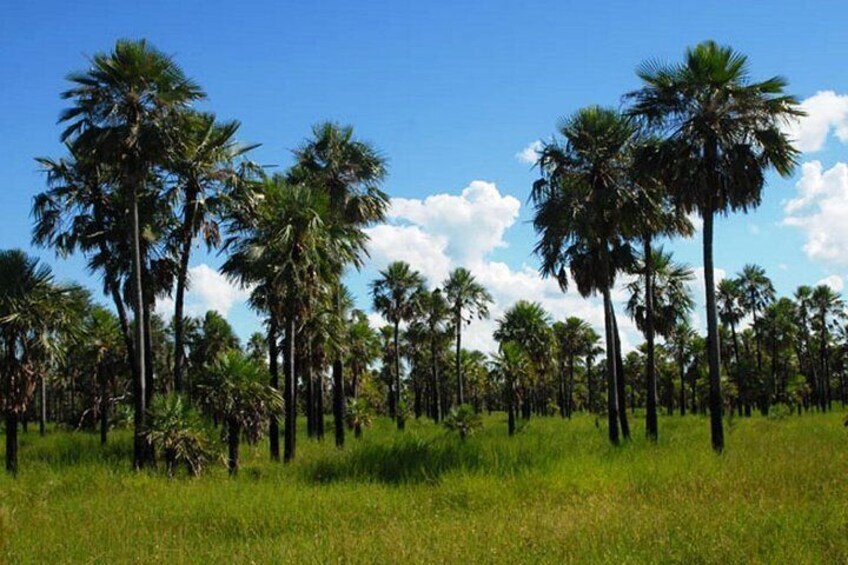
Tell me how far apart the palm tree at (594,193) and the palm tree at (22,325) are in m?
18.5

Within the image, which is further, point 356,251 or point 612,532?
point 356,251

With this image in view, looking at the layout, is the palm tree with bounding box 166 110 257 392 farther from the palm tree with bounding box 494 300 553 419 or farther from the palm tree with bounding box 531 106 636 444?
the palm tree with bounding box 494 300 553 419

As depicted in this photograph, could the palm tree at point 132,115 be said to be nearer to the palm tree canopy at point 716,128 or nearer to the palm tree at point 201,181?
the palm tree at point 201,181

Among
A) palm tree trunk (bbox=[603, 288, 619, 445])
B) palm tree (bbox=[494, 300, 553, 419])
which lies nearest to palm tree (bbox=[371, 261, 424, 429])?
palm tree (bbox=[494, 300, 553, 419])

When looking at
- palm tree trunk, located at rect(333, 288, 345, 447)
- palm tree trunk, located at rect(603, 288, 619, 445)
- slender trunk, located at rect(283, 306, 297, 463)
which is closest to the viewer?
slender trunk, located at rect(283, 306, 297, 463)

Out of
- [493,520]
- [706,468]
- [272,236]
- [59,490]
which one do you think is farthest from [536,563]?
[272,236]

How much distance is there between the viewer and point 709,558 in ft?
25.9

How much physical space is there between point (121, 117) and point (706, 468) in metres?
19.4

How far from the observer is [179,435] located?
18.9 m

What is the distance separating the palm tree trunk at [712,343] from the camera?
65.9 ft

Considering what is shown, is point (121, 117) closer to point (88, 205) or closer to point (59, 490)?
point (88, 205)

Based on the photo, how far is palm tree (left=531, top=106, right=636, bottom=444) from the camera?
990 inches

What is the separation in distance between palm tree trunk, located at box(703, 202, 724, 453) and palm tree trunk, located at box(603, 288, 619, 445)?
13.6 feet

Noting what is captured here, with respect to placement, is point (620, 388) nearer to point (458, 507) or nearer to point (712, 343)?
point (712, 343)
